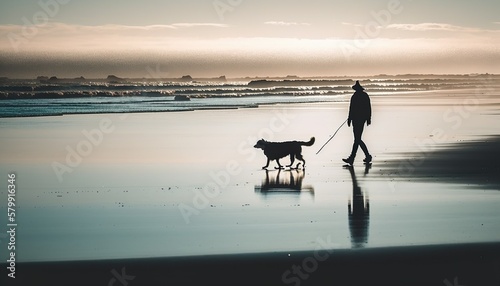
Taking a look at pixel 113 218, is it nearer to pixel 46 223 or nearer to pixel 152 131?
pixel 46 223

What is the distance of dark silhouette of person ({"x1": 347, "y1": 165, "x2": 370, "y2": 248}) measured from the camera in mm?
8969

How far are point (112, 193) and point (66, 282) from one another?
5.13 metres

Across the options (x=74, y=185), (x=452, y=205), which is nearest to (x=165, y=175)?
(x=74, y=185)

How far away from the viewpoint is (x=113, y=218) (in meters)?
10.2

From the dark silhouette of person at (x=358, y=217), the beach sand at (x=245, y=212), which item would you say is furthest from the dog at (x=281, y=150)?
the dark silhouette of person at (x=358, y=217)

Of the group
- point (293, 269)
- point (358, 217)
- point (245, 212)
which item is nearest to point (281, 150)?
point (245, 212)

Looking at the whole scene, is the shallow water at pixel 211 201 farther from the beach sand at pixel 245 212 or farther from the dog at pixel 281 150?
the dog at pixel 281 150

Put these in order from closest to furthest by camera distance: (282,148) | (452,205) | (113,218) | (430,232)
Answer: (430,232), (113,218), (452,205), (282,148)

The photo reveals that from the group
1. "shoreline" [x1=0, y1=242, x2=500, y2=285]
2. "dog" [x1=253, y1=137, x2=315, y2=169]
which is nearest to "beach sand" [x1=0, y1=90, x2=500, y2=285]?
"shoreline" [x1=0, y1=242, x2=500, y2=285]

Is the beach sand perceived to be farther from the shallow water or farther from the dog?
the dog

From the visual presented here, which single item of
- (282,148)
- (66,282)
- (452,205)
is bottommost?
(66,282)

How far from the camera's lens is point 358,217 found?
1034 centimetres

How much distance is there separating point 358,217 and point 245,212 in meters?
1.52

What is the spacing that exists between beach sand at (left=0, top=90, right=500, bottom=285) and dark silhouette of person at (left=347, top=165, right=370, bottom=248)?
3 centimetres
